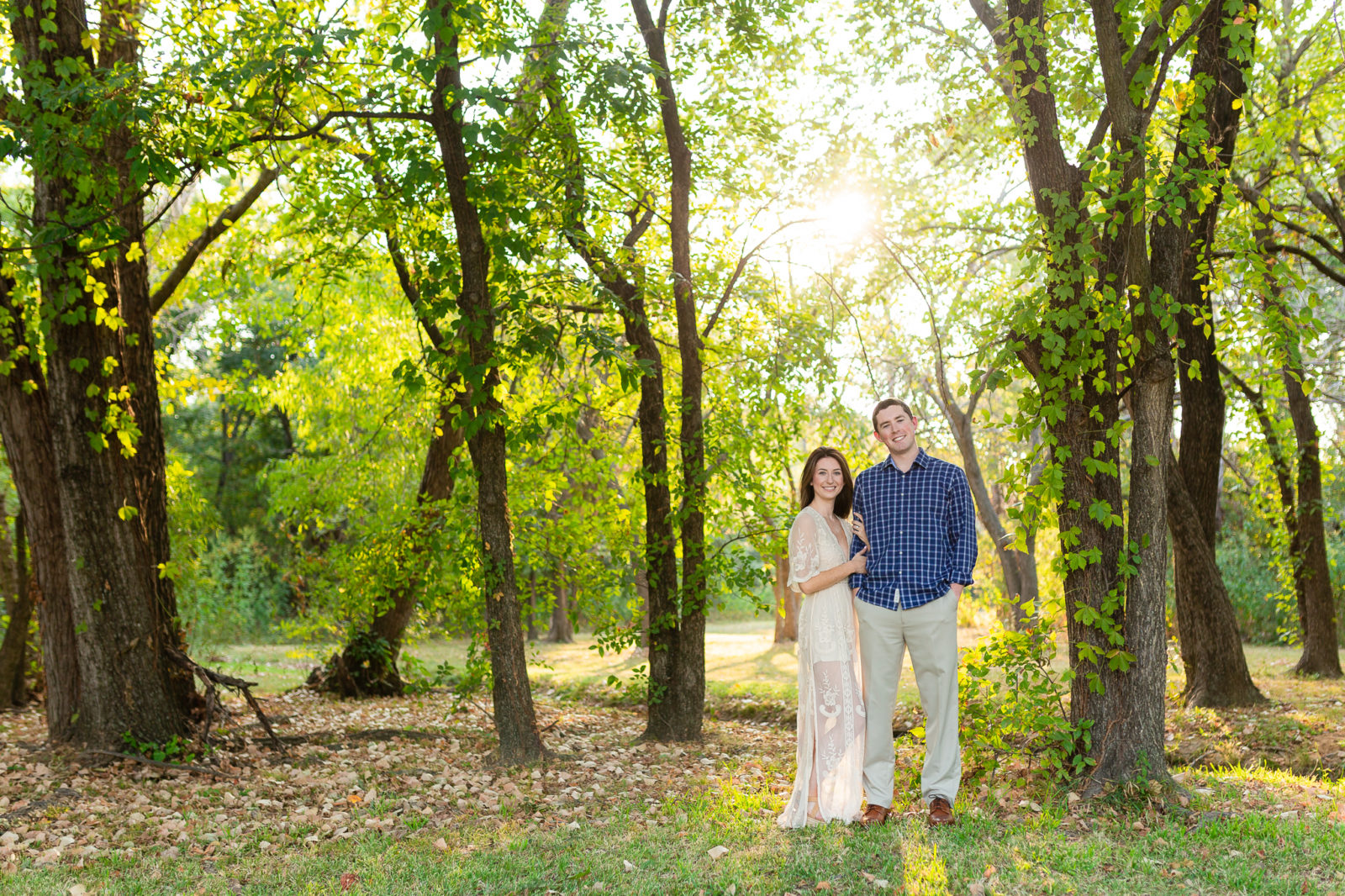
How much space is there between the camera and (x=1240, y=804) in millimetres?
5320

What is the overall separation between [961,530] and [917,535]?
230 mm

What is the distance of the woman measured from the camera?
5207 mm

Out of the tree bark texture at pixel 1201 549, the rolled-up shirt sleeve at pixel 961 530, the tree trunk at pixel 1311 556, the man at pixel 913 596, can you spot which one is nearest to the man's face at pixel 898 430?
the man at pixel 913 596

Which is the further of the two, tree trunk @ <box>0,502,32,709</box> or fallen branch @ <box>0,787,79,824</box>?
tree trunk @ <box>0,502,32,709</box>

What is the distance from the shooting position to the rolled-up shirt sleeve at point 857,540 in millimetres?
5332

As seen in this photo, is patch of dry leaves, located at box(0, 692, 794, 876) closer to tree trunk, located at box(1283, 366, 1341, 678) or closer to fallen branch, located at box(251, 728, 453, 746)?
fallen branch, located at box(251, 728, 453, 746)

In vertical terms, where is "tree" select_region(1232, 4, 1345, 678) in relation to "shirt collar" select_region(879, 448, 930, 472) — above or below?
above

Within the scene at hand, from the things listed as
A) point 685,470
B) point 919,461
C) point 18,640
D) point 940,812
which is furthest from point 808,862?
point 18,640

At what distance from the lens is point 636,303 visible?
8227 millimetres

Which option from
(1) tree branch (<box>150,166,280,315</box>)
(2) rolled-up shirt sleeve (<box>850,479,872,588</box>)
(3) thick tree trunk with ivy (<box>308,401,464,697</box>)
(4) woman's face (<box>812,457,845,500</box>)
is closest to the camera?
(2) rolled-up shirt sleeve (<box>850,479,872,588</box>)

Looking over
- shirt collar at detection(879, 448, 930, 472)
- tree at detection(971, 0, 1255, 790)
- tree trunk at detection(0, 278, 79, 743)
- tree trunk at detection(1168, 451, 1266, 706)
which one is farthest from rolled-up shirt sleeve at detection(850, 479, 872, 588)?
tree trunk at detection(0, 278, 79, 743)

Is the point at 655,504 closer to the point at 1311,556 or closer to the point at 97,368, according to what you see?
the point at 97,368

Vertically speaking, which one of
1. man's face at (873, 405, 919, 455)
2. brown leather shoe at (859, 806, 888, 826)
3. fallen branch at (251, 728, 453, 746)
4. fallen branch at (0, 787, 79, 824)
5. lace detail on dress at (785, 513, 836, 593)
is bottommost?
fallen branch at (251, 728, 453, 746)

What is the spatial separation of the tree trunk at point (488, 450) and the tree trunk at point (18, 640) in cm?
647
